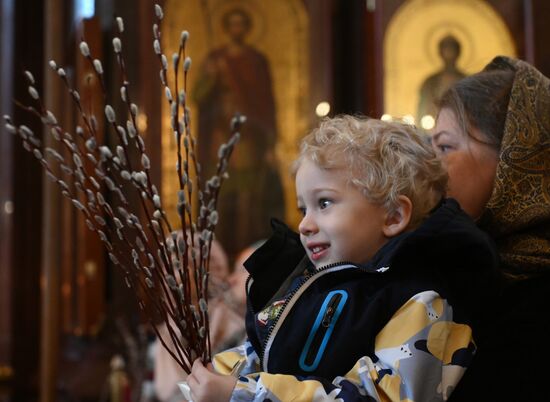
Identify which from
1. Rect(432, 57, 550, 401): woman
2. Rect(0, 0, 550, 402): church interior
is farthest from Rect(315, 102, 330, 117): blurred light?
Rect(432, 57, 550, 401): woman

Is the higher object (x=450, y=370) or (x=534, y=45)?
(x=534, y=45)

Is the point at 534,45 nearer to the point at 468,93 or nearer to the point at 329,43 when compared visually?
the point at 329,43

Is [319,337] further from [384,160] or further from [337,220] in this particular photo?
[384,160]

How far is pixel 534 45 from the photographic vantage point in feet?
12.1

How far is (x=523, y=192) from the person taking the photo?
4.98ft

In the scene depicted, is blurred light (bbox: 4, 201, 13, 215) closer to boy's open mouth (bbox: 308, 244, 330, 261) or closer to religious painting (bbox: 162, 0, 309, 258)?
religious painting (bbox: 162, 0, 309, 258)

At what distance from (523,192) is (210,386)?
2.03ft

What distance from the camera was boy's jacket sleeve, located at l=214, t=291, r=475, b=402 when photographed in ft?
4.13

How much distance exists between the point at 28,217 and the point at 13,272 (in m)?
0.33

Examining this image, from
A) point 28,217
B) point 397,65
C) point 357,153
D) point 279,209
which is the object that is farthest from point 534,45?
point 28,217

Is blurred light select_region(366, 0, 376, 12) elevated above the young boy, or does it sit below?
above

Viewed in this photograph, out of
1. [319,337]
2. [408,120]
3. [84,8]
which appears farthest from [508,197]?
[84,8]

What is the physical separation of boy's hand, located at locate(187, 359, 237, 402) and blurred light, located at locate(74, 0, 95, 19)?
3568 millimetres

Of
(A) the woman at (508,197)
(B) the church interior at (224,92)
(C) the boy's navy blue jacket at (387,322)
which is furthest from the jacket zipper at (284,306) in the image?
(B) the church interior at (224,92)
